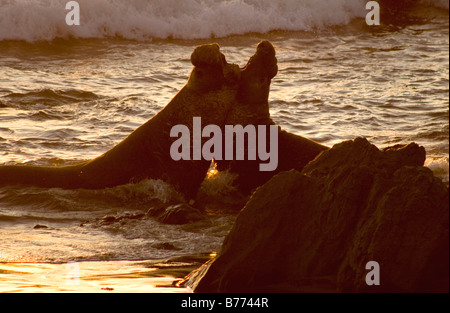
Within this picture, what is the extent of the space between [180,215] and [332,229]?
3.12m

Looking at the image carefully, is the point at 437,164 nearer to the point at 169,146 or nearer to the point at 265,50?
the point at 265,50

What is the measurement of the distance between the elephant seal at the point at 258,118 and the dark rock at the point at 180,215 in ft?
2.82

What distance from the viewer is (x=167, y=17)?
22609 mm

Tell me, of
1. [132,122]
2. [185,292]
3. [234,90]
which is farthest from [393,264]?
[132,122]

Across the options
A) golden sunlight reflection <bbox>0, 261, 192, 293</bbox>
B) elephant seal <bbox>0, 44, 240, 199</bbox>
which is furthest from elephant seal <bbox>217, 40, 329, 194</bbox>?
golden sunlight reflection <bbox>0, 261, 192, 293</bbox>

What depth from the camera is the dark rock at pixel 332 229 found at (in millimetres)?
4906

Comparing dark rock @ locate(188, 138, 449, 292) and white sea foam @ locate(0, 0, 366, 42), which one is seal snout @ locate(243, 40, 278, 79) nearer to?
dark rock @ locate(188, 138, 449, 292)

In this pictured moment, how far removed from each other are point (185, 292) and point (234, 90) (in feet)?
12.7

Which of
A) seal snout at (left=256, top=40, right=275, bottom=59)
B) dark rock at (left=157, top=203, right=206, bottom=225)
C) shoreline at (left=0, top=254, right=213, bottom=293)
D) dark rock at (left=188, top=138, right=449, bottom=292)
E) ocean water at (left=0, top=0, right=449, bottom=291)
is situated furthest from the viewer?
seal snout at (left=256, top=40, right=275, bottom=59)

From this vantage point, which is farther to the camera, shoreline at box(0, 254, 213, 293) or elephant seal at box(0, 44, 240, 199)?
elephant seal at box(0, 44, 240, 199)

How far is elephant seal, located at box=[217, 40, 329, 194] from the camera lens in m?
9.13

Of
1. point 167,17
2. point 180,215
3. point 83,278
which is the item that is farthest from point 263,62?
point 167,17

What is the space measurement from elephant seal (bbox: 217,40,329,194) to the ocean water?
0.93 ft

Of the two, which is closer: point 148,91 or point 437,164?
point 437,164
